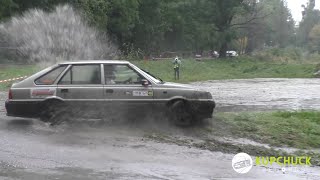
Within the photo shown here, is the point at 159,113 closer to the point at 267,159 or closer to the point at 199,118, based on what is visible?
the point at 199,118

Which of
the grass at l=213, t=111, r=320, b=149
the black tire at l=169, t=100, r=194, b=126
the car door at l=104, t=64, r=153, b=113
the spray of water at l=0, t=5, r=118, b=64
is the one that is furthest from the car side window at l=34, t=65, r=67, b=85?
the spray of water at l=0, t=5, r=118, b=64

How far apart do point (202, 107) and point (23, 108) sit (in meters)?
4.11

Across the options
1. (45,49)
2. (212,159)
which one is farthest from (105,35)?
(212,159)

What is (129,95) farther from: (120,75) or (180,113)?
(180,113)

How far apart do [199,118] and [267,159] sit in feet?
10.1

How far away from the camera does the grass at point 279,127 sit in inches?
373

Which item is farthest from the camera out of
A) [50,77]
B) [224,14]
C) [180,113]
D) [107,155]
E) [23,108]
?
[224,14]

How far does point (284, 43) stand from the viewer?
432 ft

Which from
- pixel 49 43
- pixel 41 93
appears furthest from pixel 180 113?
pixel 49 43

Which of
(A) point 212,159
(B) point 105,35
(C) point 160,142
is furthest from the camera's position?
(B) point 105,35

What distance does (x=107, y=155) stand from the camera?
7.87 m

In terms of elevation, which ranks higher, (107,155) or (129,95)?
(129,95)

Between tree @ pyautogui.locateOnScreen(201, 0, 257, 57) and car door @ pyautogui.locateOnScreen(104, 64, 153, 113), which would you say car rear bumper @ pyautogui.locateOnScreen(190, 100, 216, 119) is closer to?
car door @ pyautogui.locateOnScreen(104, 64, 153, 113)

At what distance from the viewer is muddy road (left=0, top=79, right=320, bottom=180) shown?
6.81 metres
